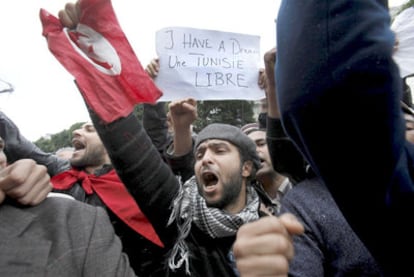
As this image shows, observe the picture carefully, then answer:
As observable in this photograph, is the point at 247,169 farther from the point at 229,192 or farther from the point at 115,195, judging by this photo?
the point at 115,195

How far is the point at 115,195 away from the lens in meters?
2.57

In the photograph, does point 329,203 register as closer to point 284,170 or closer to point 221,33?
point 284,170

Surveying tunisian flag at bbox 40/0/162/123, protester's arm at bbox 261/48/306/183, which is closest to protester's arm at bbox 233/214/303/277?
protester's arm at bbox 261/48/306/183

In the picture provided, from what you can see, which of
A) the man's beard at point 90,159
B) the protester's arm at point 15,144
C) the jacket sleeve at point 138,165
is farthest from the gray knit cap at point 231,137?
the protester's arm at point 15,144

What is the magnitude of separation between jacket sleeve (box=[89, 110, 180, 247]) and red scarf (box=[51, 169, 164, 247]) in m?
0.25

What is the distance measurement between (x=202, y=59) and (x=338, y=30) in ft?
6.22

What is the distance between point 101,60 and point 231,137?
972 millimetres

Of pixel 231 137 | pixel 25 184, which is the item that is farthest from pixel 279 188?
pixel 25 184

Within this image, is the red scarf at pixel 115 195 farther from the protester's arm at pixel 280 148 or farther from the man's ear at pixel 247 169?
the protester's arm at pixel 280 148

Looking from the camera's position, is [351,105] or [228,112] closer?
[351,105]

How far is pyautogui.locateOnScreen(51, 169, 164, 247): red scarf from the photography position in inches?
89.5

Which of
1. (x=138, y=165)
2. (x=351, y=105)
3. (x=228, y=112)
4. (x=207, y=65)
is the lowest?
(x=228, y=112)

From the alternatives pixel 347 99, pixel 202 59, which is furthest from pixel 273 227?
pixel 202 59

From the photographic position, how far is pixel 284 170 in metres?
1.57
